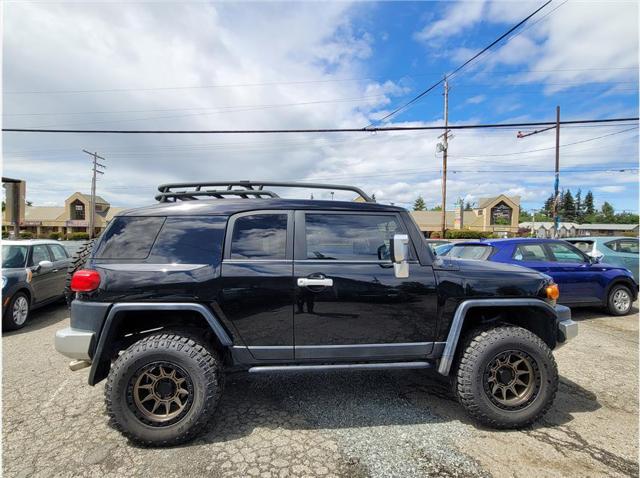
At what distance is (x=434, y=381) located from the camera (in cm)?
357

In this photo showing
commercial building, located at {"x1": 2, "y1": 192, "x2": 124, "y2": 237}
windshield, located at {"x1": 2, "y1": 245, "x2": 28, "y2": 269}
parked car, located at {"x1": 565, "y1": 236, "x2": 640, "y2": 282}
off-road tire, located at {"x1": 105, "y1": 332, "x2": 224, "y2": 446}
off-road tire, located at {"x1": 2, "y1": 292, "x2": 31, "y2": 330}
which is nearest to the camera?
off-road tire, located at {"x1": 105, "y1": 332, "x2": 224, "y2": 446}

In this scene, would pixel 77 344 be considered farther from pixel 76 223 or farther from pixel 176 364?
pixel 76 223

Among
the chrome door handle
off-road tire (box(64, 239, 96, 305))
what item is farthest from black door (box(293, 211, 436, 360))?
off-road tire (box(64, 239, 96, 305))

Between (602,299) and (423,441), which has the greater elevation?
(602,299)

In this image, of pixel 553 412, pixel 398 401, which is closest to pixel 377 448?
pixel 398 401

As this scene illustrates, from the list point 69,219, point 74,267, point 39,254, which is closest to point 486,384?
point 74,267

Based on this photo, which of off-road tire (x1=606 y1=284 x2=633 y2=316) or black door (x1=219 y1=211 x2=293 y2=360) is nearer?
black door (x1=219 y1=211 x2=293 y2=360)

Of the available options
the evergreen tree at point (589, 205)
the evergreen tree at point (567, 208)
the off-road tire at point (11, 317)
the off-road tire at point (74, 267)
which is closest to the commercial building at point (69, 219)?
the off-road tire at point (11, 317)

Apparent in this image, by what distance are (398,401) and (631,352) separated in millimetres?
3833

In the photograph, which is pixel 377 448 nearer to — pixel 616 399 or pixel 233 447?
pixel 233 447

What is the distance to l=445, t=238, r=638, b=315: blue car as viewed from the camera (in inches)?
235

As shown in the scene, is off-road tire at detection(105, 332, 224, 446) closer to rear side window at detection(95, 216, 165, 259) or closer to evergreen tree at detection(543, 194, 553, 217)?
rear side window at detection(95, 216, 165, 259)

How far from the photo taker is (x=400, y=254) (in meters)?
2.56

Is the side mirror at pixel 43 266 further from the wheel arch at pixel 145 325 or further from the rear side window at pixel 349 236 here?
the rear side window at pixel 349 236
